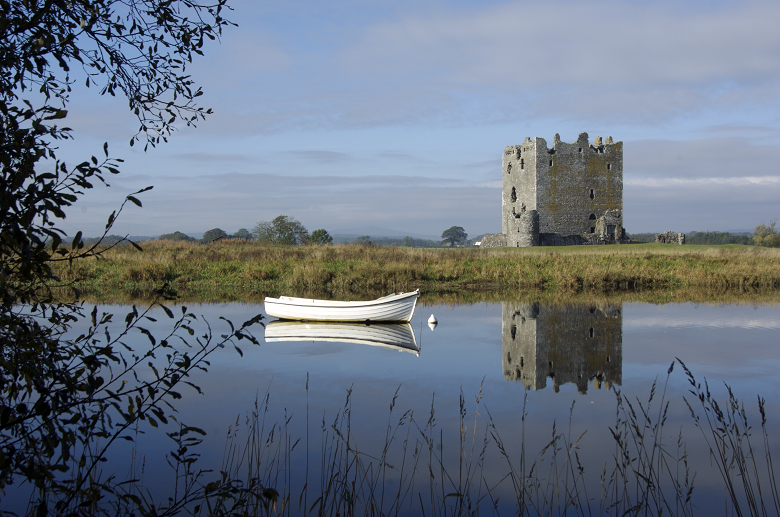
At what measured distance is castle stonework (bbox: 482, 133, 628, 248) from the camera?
5206cm

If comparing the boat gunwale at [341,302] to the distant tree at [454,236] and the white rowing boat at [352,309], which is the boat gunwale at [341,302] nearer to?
the white rowing boat at [352,309]

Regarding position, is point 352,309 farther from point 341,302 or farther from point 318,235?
point 318,235

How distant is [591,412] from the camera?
757cm

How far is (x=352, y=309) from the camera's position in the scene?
587 inches

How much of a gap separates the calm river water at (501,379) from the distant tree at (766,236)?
64.2 m

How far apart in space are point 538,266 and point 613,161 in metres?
30.5

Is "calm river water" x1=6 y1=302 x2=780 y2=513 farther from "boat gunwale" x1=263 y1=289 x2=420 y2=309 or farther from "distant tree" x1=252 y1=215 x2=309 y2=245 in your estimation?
"distant tree" x1=252 y1=215 x2=309 y2=245

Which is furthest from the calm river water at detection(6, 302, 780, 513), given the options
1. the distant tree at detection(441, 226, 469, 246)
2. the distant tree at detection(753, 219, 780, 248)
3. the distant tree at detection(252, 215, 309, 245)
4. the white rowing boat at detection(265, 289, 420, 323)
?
the distant tree at detection(441, 226, 469, 246)

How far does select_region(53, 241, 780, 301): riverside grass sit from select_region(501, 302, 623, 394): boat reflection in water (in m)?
5.19

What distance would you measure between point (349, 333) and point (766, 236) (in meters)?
76.5

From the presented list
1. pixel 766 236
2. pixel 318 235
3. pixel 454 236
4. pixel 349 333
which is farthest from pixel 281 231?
pixel 454 236

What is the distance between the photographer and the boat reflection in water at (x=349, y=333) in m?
12.7

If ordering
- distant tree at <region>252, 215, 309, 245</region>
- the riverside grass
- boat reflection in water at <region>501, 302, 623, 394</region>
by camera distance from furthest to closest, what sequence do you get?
distant tree at <region>252, 215, 309, 245</region> → the riverside grass → boat reflection in water at <region>501, 302, 623, 394</region>

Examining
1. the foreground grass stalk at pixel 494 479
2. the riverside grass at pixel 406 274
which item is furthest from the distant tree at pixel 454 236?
the foreground grass stalk at pixel 494 479
